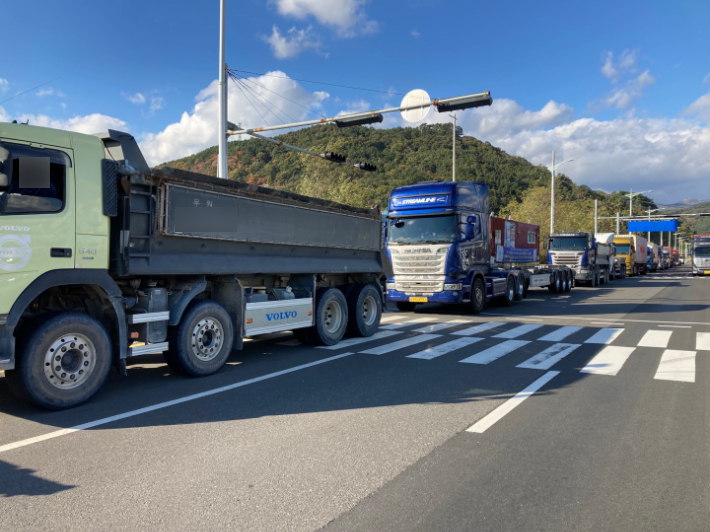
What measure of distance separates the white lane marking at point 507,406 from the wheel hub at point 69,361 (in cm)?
409

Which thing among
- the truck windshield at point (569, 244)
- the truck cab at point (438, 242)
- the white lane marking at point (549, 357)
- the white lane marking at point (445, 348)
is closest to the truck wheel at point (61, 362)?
the white lane marking at point (445, 348)

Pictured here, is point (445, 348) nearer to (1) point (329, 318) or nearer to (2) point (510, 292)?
(1) point (329, 318)

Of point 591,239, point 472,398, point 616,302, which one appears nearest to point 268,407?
point 472,398

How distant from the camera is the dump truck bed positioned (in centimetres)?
654

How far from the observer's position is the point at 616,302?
66.2ft

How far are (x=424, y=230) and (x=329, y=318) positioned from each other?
Result: 6.45 meters

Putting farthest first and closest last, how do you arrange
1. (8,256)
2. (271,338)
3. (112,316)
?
1. (271,338)
2. (112,316)
3. (8,256)

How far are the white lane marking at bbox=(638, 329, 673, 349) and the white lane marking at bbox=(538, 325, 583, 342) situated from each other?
1.41m

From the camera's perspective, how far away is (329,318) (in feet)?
33.8

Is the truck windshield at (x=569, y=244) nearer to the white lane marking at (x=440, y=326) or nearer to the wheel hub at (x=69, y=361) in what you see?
→ the white lane marking at (x=440, y=326)

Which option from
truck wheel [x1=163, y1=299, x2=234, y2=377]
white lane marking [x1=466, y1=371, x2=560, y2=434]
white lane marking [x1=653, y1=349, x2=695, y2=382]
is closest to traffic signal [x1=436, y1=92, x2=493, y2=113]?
white lane marking [x1=653, y1=349, x2=695, y2=382]

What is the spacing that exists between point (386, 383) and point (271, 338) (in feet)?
14.8

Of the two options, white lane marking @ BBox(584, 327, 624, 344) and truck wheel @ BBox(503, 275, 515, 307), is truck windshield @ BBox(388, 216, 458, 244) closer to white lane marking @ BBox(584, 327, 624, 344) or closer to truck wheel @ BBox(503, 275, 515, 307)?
truck wheel @ BBox(503, 275, 515, 307)

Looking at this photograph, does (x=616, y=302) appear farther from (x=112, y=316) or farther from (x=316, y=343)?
(x=112, y=316)
